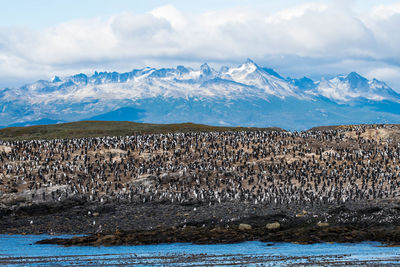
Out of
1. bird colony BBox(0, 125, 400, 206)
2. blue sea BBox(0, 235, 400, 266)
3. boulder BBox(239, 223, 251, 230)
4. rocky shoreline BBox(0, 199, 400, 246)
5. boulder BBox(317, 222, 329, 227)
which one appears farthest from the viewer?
bird colony BBox(0, 125, 400, 206)

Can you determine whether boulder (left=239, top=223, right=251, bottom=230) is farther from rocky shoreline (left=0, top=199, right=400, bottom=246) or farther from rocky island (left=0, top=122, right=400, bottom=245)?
rocky island (left=0, top=122, right=400, bottom=245)

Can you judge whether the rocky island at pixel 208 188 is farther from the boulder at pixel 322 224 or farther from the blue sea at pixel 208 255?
the blue sea at pixel 208 255

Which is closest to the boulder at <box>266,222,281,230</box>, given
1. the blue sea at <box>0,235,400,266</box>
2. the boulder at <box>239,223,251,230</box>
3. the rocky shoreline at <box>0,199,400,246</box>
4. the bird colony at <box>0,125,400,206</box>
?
the rocky shoreline at <box>0,199,400,246</box>

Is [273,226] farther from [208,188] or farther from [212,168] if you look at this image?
[212,168]

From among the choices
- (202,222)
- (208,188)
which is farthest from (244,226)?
(208,188)

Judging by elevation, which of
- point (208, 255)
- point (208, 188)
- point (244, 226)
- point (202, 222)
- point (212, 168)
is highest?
point (212, 168)

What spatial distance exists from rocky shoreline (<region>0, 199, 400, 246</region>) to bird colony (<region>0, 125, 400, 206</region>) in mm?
2290

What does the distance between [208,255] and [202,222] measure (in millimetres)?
8357

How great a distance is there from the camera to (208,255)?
104 feet

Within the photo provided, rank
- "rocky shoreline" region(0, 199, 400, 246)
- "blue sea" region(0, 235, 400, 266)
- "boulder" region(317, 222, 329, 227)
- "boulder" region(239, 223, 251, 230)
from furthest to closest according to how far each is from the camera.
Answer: "boulder" region(317, 222, 329, 227) < "boulder" region(239, 223, 251, 230) < "rocky shoreline" region(0, 199, 400, 246) < "blue sea" region(0, 235, 400, 266)

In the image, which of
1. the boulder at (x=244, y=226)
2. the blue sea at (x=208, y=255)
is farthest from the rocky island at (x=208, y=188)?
the blue sea at (x=208, y=255)

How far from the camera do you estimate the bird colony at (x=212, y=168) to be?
49.5 m

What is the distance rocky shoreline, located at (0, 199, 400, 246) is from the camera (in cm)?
3503

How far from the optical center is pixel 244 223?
38.9 meters
